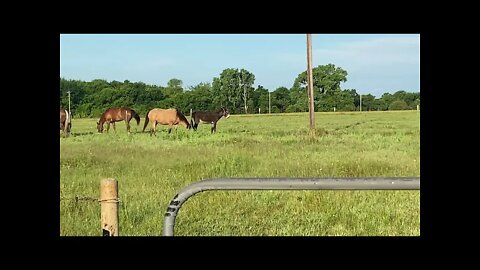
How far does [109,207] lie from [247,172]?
6909mm

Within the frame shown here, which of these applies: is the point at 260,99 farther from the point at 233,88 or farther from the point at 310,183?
the point at 310,183

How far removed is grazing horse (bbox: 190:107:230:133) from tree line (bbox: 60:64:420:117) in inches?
7.9

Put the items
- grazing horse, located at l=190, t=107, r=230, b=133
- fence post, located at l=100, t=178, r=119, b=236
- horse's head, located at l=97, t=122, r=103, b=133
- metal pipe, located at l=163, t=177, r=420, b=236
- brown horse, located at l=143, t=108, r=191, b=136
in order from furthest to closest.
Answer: grazing horse, located at l=190, t=107, r=230, b=133 < brown horse, located at l=143, t=108, r=191, b=136 < horse's head, located at l=97, t=122, r=103, b=133 < fence post, located at l=100, t=178, r=119, b=236 < metal pipe, located at l=163, t=177, r=420, b=236

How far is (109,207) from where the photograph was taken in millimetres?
2119

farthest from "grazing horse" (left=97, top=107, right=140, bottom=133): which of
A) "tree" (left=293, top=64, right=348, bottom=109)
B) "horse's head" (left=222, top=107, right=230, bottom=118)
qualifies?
"tree" (left=293, top=64, right=348, bottom=109)

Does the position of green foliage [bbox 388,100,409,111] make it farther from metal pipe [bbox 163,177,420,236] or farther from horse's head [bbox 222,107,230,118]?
metal pipe [bbox 163,177,420,236]

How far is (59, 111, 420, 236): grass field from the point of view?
16.9 feet

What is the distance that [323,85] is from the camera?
2036cm

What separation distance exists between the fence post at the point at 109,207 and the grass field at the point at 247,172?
54 cm

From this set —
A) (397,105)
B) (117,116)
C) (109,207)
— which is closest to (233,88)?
(117,116)
